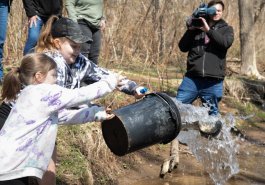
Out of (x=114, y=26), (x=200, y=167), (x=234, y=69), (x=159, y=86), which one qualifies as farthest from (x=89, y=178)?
(x=234, y=69)

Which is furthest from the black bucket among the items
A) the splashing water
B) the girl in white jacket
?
the splashing water

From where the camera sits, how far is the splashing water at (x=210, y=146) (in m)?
4.95

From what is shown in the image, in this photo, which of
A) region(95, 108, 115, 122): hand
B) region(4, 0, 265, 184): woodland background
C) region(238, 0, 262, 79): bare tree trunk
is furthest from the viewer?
region(238, 0, 262, 79): bare tree trunk

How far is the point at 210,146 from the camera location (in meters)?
5.60

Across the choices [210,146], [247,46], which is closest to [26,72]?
[210,146]

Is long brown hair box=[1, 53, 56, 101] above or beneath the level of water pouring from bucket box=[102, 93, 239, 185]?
above

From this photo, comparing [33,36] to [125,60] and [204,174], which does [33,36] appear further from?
[125,60]

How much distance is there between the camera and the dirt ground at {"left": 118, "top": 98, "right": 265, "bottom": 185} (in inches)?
215

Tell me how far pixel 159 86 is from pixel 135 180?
2297 mm

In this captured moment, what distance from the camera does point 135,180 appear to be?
5.43 m

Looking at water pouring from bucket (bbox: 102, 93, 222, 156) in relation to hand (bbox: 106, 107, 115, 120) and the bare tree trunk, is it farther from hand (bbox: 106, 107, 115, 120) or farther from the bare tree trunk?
the bare tree trunk

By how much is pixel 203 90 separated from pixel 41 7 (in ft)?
6.20

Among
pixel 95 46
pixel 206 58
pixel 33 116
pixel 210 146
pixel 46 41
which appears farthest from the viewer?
pixel 95 46

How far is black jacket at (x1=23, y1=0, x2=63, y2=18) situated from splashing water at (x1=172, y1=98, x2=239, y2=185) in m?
1.71
